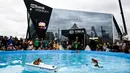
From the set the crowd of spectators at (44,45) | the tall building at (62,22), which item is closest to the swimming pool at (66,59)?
the crowd of spectators at (44,45)

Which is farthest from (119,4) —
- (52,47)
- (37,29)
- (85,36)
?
(37,29)

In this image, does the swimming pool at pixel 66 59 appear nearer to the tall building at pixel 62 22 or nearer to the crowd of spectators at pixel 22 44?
the crowd of spectators at pixel 22 44

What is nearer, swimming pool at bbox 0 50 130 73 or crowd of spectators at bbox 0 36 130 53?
swimming pool at bbox 0 50 130 73

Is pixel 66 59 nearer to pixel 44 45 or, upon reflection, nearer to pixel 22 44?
pixel 22 44

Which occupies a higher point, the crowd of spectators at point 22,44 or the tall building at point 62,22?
the tall building at point 62,22

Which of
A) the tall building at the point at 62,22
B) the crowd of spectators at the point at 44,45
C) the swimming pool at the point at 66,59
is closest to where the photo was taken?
the swimming pool at the point at 66,59

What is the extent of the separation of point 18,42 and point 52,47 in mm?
3227

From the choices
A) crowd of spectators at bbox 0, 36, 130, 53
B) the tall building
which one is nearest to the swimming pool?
crowd of spectators at bbox 0, 36, 130, 53

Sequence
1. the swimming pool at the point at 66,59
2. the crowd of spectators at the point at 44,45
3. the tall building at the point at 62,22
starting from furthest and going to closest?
the tall building at the point at 62,22, the crowd of spectators at the point at 44,45, the swimming pool at the point at 66,59

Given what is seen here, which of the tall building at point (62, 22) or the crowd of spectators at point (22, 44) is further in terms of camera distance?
the tall building at point (62, 22)

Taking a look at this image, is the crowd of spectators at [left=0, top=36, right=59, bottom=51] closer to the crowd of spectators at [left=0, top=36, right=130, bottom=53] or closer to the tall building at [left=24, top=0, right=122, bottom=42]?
the crowd of spectators at [left=0, top=36, right=130, bottom=53]

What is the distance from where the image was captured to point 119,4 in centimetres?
2198

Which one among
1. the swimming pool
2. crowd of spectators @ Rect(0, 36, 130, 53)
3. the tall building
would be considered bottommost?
the swimming pool

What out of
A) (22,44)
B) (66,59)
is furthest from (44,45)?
(66,59)
